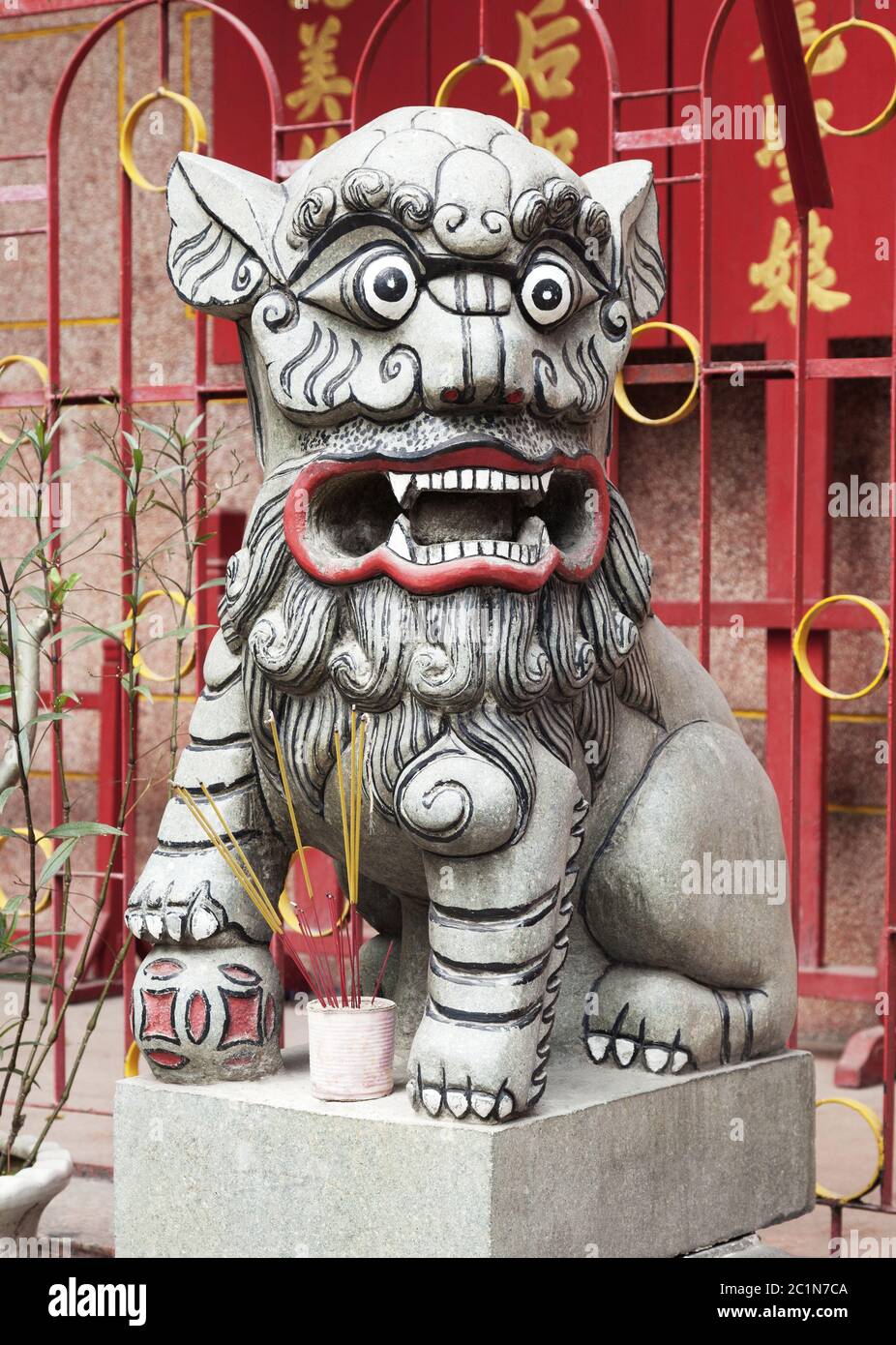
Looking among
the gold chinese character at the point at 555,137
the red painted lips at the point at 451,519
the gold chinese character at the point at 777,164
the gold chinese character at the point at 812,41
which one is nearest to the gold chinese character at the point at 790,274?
the gold chinese character at the point at 777,164

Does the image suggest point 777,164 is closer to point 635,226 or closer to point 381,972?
point 635,226

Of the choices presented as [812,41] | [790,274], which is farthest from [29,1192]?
[812,41]

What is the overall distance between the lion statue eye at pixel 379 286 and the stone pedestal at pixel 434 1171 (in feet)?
3.01

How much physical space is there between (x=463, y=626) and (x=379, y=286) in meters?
0.40

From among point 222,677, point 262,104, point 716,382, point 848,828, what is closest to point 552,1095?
point 222,677

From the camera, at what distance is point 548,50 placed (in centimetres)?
476

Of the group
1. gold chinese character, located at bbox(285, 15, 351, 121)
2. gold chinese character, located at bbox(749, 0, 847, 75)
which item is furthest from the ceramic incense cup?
gold chinese character, located at bbox(285, 15, 351, 121)

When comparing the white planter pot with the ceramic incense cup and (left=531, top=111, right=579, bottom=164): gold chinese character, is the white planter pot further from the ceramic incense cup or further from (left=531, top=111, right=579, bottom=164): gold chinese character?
(left=531, top=111, right=579, bottom=164): gold chinese character

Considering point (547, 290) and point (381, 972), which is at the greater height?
point (547, 290)

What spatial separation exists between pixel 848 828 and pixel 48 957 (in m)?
2.48

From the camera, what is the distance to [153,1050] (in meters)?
2.25

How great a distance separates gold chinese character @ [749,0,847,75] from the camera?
4434mm

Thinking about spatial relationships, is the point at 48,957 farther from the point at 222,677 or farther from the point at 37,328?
the point at 222,677

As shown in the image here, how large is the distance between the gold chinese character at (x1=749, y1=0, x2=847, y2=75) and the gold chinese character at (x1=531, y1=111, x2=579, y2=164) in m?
0.49
